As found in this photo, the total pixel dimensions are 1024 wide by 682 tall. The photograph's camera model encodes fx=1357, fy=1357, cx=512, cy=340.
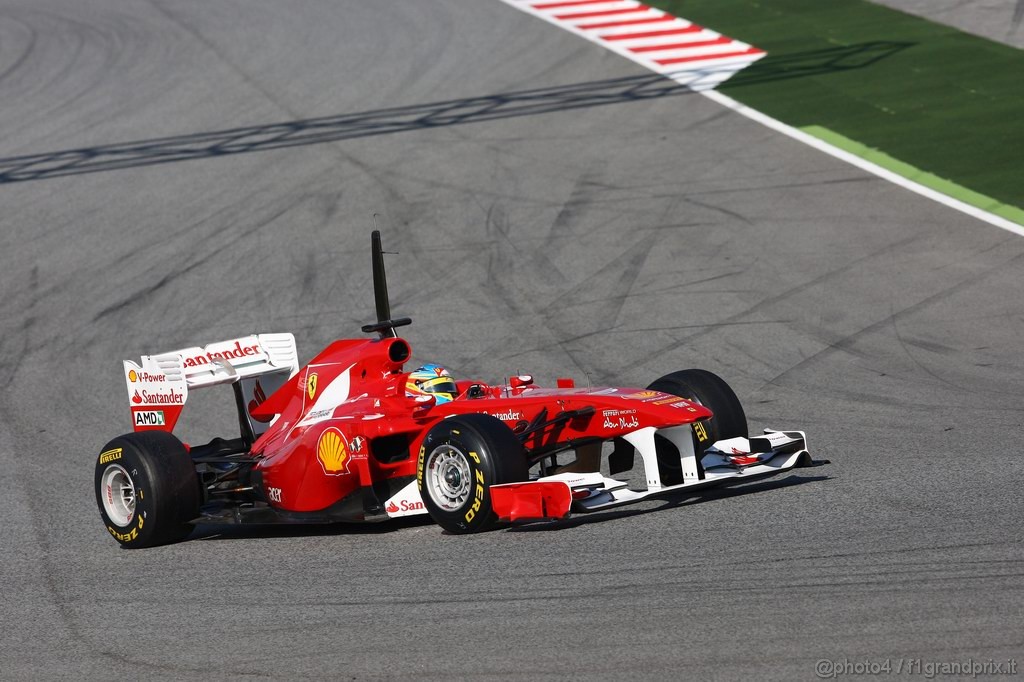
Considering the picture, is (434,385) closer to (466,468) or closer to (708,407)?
(466,468)

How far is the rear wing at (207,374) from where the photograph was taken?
33.4ft

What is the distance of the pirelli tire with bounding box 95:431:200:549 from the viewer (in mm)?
9086

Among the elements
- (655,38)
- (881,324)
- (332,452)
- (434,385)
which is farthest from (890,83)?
(332,452)

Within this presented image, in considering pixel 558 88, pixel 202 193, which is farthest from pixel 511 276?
pixel 558 88

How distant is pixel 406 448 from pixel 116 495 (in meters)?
2.15

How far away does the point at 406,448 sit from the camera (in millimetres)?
8883

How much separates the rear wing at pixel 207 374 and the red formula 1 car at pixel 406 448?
1 centimetres

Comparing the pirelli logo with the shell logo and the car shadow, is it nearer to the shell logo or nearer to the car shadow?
the car shadow

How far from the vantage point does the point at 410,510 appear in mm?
8406

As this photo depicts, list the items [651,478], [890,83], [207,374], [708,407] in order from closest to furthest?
1. [651,478]
2. [708,407]
3. [207,374]
4. [890,83]

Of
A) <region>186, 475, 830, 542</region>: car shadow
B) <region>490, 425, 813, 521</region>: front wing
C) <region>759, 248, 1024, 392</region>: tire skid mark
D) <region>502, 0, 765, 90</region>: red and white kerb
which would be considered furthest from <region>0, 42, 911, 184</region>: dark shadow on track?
<region>490, 425, 813, 521</region>: front wing

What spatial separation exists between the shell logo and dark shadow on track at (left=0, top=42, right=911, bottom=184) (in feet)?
41.8

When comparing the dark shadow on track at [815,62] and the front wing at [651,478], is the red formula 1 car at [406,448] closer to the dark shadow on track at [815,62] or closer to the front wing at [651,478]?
the front wing at [651,478]

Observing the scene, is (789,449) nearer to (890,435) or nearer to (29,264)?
(890,435)
